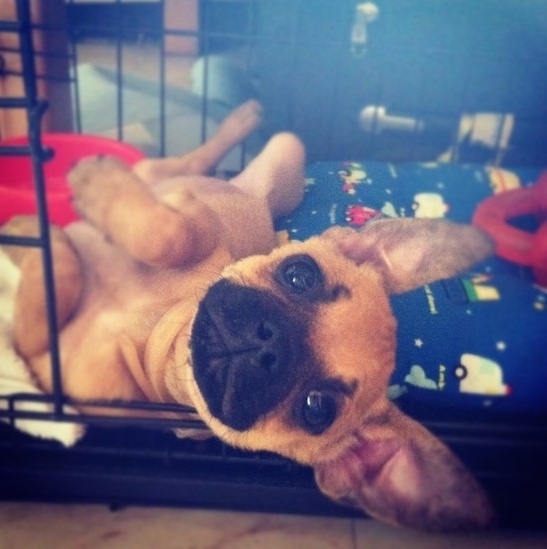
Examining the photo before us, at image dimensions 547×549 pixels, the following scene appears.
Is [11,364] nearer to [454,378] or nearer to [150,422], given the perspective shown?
[150,422]

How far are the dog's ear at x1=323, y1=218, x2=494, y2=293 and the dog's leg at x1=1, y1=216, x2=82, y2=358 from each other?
0.22m

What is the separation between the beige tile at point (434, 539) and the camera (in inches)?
25.9

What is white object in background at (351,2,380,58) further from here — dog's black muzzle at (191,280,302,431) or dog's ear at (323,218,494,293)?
dog's black muzzle at (191,280,302,431)

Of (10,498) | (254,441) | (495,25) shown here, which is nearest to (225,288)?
(254,441)

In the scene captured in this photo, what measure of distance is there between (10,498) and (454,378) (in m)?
0.42

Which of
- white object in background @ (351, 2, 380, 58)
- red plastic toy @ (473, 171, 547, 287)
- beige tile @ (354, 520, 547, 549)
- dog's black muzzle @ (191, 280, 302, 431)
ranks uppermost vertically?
white object in background @ (351, 2, 380, 58)

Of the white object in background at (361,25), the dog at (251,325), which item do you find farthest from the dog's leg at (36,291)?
the white object in background at (361,25)

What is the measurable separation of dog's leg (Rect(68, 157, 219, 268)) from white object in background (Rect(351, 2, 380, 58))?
1.18 feet

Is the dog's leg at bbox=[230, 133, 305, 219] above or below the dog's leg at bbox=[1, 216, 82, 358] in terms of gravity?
above

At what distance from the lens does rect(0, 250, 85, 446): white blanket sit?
60cm

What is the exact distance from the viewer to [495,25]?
2.55 feet

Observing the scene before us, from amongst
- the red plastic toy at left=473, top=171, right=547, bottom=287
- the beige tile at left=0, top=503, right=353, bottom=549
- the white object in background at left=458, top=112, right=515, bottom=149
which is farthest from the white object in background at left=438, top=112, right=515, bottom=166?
the beige tile at left=0, top=503, right=353, bottom=549

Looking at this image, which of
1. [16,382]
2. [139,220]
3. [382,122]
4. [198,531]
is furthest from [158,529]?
[382,122]

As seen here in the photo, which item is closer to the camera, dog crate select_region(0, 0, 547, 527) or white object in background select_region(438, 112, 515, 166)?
A: dog crate select_region(0, 0, 547, 527)
